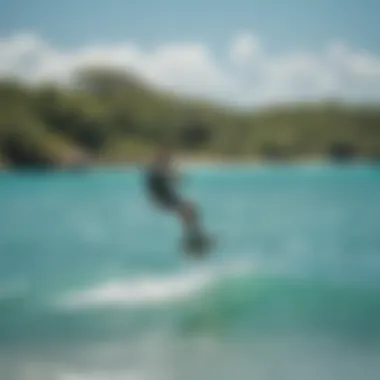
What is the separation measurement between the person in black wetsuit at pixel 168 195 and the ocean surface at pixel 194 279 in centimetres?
→ 2

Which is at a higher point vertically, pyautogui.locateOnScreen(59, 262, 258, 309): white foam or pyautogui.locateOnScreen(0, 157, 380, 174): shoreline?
pyautogui.locateOnScreen(0, 157, 380, 174): shoreline

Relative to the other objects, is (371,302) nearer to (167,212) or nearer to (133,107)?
(167,212)

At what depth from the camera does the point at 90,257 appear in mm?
1269

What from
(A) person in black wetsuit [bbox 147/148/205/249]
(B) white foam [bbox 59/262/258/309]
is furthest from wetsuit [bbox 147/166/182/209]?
(B) white foam [bbox 59/262/258/309]

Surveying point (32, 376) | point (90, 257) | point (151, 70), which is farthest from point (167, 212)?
point (32, 376)

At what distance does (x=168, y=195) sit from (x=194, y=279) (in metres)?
0.17

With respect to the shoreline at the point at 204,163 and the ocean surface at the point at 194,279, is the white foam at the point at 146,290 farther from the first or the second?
the shoreline at the point at 204,163

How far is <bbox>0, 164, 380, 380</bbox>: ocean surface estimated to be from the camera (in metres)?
1.25

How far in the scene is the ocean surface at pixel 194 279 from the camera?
125 centimetres

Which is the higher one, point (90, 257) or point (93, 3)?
point (93, 3)

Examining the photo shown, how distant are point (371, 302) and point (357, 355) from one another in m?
0.11

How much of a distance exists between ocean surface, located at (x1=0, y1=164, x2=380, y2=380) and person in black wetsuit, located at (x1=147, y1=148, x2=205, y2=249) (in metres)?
0.02

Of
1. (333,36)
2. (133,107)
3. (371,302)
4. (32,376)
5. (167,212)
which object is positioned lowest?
(32,376)

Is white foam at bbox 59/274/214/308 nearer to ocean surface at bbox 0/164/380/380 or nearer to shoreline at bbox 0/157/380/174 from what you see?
ocean surface at bbox 0/164/380/380
